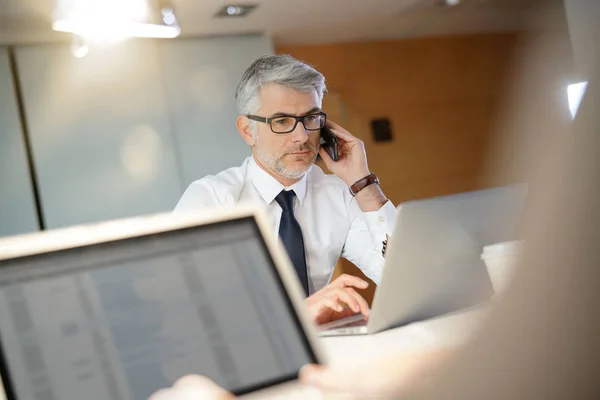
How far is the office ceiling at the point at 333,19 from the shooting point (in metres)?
3.43

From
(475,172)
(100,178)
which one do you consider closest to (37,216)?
(100,178)

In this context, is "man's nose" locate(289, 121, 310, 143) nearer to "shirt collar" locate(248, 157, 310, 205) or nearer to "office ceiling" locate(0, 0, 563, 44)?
"shirt collar" locate(248, 157, 310, 205)

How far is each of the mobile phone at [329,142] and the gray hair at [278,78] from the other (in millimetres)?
209

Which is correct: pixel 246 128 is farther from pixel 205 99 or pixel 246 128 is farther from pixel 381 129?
pixel 381 129

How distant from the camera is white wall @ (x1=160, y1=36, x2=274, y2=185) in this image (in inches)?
154

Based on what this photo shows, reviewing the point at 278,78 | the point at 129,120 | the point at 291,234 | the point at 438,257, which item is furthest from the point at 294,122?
the point at 129,120

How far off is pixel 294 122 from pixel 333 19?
207 centimetres

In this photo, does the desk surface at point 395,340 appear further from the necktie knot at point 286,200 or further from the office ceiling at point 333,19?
the office ceiling at point 333,19

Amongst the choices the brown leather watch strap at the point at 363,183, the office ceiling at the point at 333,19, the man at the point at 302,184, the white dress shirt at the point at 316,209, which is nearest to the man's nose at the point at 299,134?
the man at the point at 302,184

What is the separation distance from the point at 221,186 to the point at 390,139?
2998mm

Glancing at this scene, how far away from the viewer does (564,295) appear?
0.28m

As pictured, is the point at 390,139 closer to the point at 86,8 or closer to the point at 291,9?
the point at 291,9

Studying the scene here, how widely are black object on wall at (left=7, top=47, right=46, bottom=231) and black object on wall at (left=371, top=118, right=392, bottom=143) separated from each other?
2483mm

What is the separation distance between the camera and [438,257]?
1.04 metres
